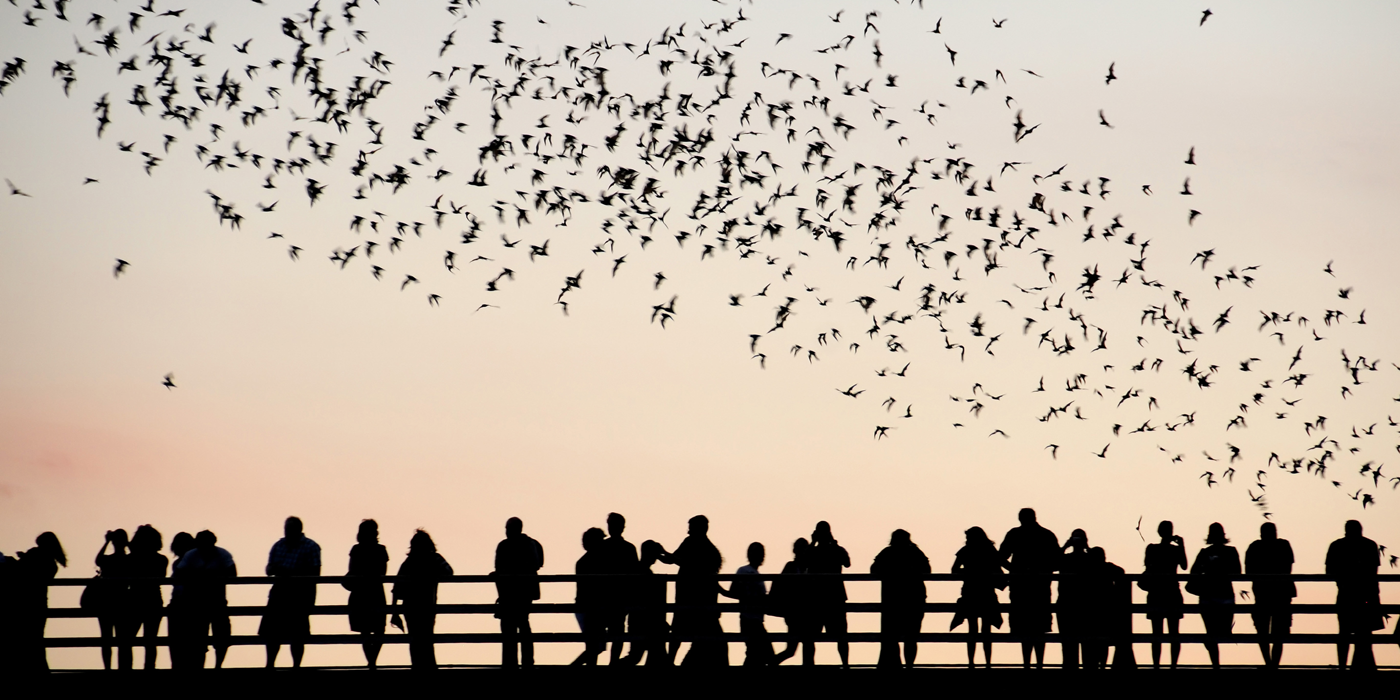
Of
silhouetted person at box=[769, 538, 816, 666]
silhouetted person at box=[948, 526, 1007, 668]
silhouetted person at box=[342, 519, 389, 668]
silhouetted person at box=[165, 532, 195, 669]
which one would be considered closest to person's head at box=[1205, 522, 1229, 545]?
silhouetted person at box=[948, 526, 1007, 668]

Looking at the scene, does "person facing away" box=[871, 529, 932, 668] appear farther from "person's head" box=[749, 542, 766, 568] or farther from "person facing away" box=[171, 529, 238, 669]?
"person facing away" box=[171, 529, 238, 669]

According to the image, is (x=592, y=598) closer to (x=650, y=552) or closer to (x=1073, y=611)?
(x=650, y=552)

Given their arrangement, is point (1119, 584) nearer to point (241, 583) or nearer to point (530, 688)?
point (530, 688)

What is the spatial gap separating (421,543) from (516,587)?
3.32 ft

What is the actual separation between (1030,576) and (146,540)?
862 cm

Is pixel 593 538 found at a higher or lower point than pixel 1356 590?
higher

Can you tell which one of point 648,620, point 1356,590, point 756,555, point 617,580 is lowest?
point 648,620

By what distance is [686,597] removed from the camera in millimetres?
15430

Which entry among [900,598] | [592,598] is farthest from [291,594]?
[900,598]

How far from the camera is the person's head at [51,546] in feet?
51.6

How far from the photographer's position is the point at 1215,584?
15797 mm

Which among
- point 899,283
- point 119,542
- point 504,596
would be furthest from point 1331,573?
point 119,542

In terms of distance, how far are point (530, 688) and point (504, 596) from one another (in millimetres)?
1120

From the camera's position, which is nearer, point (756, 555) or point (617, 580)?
point (617, 580)
